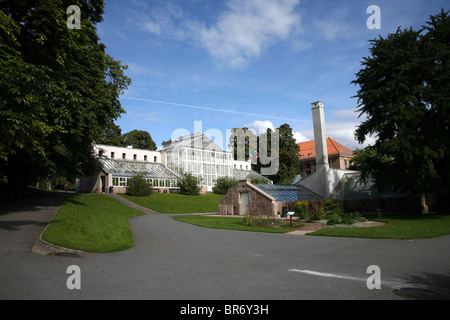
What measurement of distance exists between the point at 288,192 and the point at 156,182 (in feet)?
98.0

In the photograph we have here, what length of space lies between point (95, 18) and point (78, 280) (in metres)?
22.4

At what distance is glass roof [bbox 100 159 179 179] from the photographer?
4892cm

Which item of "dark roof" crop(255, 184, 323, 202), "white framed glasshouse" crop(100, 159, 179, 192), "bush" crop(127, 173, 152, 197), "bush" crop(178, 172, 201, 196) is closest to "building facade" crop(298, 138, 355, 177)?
"bush" crop(178, 172, 201, 196)

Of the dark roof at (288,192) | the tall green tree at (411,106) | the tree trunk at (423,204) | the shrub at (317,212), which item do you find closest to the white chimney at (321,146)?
the dark roof at (288,192)

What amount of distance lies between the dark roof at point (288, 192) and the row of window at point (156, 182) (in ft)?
85.6

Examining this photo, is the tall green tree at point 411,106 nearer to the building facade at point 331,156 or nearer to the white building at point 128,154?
the building facade at point 331,156

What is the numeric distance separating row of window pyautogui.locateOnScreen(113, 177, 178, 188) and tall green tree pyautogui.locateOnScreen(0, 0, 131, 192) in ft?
69.1

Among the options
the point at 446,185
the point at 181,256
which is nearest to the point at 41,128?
the point at 181,256

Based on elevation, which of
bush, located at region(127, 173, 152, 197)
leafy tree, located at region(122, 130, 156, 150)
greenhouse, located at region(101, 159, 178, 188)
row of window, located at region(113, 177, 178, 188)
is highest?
leafy tree, located at region(122, 130, 156, 150)

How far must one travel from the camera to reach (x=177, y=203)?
4225cm

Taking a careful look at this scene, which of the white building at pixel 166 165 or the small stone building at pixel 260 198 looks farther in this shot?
the white building at pixel 166 165

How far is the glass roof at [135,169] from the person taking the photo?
Result: 161ft

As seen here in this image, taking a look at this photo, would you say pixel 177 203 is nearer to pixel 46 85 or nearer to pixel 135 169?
pixel 135 169
